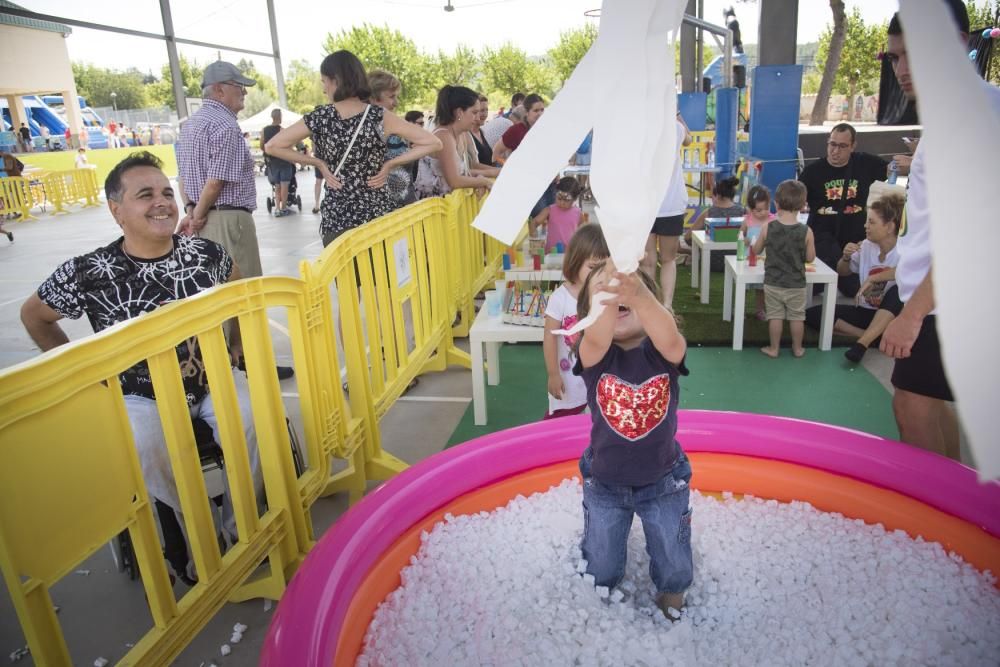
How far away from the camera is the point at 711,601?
2314 mm

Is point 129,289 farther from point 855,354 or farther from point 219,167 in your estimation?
point 855,354

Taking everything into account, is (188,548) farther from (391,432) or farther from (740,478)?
(740,478)

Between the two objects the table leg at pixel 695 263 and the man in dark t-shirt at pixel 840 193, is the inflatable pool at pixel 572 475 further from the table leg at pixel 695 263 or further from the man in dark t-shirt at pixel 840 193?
the table leg at pixel 695 263

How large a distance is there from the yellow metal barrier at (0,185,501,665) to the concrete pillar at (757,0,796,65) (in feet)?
28.6

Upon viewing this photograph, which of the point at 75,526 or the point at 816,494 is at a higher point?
the point at 75,526

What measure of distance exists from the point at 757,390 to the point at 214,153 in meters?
3.53

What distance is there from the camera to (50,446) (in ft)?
5.14

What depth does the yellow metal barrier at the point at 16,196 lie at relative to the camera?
14.4 metres

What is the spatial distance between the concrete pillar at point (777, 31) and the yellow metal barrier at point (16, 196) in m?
14.5

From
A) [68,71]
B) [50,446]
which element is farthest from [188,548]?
[68,71]

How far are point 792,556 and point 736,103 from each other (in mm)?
9339

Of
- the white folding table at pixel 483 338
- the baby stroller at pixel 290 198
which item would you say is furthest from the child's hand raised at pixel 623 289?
the baby stroller at pixel 290 198

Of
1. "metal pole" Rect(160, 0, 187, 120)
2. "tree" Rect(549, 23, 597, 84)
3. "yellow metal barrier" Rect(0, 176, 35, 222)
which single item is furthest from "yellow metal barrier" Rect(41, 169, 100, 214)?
"tree" Rect(549, 23, 597, 84)

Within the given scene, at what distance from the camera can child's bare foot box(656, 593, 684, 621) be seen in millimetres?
2266
